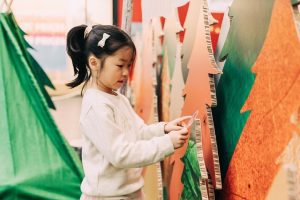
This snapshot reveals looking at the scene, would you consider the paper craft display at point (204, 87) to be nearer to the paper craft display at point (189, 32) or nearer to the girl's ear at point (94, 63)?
the paper craft display at point (189, 32)

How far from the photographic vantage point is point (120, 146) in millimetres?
974

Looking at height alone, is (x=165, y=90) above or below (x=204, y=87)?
below

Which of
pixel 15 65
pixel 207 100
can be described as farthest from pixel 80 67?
pixel 15 65

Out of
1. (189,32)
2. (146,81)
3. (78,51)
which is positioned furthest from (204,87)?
(146,81)

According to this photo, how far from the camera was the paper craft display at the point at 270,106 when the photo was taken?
2.06 feet

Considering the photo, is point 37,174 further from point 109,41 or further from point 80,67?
point 109,41

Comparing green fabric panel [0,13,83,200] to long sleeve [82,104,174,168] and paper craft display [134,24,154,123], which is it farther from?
long sleeve [82,104,174,168]

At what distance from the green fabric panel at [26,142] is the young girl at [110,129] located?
86 cm

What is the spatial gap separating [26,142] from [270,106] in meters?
1.50

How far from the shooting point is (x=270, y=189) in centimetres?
69

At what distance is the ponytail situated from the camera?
1.11 metres

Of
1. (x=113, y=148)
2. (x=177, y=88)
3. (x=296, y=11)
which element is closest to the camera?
(x=296, y=11)

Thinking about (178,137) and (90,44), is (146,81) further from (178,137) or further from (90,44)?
(178,137)

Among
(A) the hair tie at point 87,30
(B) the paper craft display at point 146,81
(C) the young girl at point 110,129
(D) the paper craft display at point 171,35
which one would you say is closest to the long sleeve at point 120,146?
(C) the young girl at point 110,129
